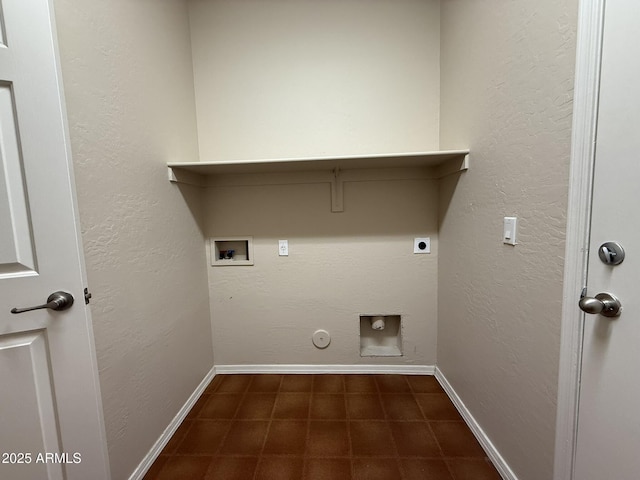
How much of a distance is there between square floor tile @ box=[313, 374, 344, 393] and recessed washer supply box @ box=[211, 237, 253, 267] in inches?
38.9

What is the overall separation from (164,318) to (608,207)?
1871 millimetres

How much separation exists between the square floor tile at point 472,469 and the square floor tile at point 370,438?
0.29 metres

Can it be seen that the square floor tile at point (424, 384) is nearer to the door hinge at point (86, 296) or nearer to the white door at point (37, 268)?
the white door at point (37, 268)

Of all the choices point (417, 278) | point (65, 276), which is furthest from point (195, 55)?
point (417, 278)

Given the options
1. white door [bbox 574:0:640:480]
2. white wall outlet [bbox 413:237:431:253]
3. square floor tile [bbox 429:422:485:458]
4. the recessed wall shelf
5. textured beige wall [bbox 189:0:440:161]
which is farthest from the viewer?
white wall outlet [bbox 413:237:431:253]

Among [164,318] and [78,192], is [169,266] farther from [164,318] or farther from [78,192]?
[78,192]

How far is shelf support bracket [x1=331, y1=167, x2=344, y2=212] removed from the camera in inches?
70.9

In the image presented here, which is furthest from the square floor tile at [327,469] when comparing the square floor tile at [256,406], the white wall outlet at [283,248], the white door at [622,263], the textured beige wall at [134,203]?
the white wall outlet at [283,248]

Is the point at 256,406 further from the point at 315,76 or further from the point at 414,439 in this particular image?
the point at 315,76

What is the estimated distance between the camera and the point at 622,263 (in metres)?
0.70

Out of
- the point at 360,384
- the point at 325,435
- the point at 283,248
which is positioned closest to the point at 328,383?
the point at 360,384

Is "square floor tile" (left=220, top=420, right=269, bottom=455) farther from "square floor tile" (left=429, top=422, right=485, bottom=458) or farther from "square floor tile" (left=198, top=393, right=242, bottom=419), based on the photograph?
"square floor tile" (left=429, top=422, right=485, bottom=458)

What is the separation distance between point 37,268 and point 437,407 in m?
2.05

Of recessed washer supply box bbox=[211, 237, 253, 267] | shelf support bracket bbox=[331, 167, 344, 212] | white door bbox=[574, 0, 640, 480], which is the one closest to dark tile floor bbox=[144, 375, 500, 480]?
white door bbox=[574, 0, 640, 480]
